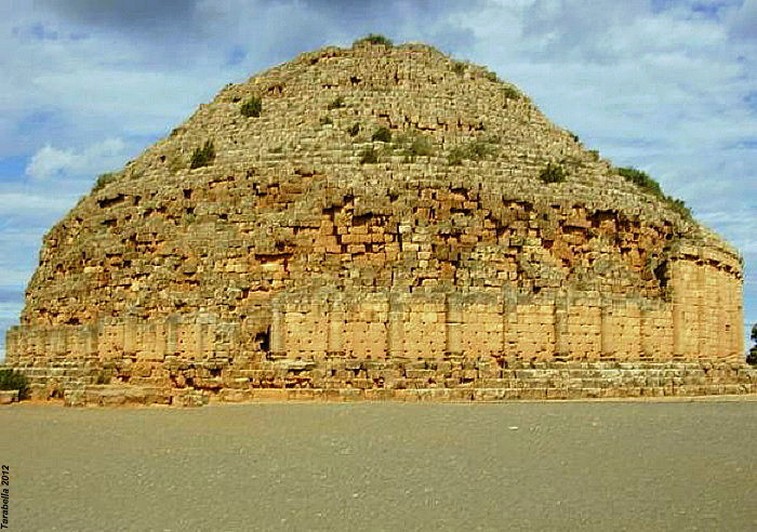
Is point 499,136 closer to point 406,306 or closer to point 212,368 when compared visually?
point 406,306

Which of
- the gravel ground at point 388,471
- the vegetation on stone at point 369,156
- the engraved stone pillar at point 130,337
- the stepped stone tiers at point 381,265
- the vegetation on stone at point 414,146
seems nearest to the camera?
the gravel ground at point 388,471

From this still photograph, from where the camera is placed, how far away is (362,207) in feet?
71.8

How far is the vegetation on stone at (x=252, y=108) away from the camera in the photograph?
26.7 m

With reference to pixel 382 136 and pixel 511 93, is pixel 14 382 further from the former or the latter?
pixel 511 93

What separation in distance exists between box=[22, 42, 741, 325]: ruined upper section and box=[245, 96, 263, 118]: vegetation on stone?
0.05 m

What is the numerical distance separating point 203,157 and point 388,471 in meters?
16.5

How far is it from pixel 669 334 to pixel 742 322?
519cm

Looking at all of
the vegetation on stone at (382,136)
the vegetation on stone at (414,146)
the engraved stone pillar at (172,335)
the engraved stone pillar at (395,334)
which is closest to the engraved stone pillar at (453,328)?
the engraved stone pillar at (395,334)

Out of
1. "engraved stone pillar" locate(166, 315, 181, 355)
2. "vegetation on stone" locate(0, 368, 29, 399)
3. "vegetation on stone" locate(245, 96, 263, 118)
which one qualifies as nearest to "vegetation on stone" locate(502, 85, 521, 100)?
"vegetation on stone" locate(245, 96, 263, 118)

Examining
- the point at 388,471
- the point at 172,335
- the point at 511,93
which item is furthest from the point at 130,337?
the point at 388,471

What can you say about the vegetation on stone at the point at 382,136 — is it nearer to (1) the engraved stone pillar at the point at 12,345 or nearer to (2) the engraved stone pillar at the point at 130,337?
(2) the engraved stone pillar at the point at 130,337

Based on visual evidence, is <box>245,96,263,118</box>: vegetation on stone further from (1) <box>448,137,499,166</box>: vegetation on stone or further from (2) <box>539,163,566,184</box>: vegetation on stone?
(2) <box>539,163,566,184</box>: vegetation on stone

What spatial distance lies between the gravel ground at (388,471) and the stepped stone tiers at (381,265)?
14.2 feet

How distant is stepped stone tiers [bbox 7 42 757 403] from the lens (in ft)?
67.3
